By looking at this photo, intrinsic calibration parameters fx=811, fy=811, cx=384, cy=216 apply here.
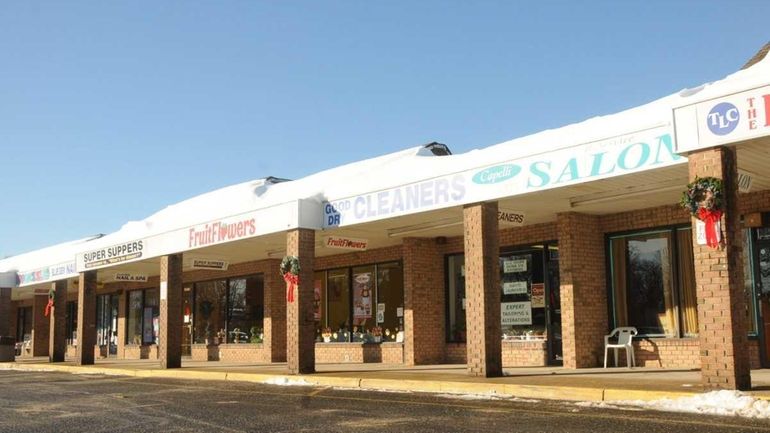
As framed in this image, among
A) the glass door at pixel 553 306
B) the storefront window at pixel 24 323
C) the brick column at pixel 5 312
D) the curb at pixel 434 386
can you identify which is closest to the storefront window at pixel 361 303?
the glass door at pixel 553 306

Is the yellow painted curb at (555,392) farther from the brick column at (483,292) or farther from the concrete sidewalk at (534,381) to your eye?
the brick column at (483,292)

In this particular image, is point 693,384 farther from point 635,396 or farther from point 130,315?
point 130,315

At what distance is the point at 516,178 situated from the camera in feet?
49.7

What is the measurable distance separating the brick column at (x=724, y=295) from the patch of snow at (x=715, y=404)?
2.27 feet

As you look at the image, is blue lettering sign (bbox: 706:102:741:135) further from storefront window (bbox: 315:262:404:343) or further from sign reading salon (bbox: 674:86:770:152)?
storefront window (bbox: 315:262:404:343)

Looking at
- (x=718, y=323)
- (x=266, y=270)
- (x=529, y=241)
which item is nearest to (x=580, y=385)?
(x=718, y=323)

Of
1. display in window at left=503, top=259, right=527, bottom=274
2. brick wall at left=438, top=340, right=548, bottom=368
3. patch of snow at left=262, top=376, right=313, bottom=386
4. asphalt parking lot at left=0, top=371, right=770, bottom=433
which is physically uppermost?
display in window at left=503, top=259, right=527, bottom=274

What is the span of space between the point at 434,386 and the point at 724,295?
5.48 metres

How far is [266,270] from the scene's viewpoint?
27.5 m

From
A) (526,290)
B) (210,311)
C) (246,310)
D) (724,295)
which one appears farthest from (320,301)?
(724,295)

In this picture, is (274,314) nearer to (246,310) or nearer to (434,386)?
(246,310)

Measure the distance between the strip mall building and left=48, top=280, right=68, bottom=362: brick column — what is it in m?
2.58

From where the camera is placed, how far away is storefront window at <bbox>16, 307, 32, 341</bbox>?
4719 centimetres

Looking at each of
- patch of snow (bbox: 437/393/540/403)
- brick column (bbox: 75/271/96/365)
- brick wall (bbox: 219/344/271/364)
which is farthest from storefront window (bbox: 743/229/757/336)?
brick column (bbox: 75/271/96/365)
